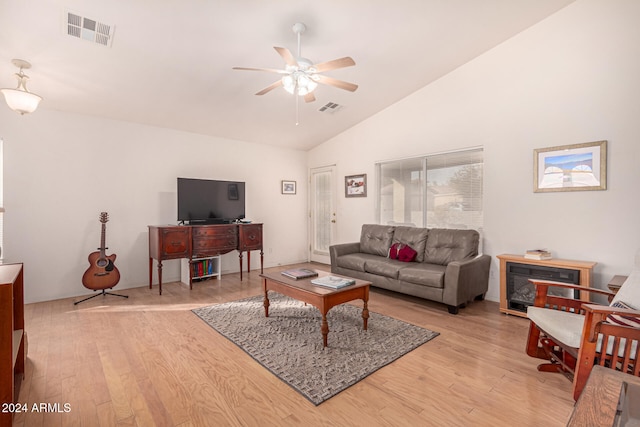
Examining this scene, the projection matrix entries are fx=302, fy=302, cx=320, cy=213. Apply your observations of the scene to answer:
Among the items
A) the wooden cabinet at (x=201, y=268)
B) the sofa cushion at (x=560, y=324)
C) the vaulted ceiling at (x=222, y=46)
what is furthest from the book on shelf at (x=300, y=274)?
the vaulted ceiling at (x=222, y=46)

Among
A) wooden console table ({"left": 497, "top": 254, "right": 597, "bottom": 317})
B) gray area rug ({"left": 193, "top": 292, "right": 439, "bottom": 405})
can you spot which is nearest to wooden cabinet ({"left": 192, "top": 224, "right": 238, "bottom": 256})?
gray area rug ({"left": 193, "top": 292, "right": 439, "bottom": 405})

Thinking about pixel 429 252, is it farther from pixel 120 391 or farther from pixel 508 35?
pixel 120 391

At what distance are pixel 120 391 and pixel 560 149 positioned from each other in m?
4.68

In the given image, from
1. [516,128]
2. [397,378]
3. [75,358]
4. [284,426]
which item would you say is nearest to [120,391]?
[75,358]

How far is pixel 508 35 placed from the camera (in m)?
3.66

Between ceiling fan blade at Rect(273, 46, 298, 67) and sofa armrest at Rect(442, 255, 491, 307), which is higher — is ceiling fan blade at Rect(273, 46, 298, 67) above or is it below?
above

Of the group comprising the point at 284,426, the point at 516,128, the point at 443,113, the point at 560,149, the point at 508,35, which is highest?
the point at 508,35

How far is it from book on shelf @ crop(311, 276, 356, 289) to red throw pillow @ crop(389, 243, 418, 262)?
5.20 ft

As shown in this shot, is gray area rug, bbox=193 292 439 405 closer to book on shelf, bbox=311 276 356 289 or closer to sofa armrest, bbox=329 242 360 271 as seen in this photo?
book on shelf, bbox=311 276 356 289

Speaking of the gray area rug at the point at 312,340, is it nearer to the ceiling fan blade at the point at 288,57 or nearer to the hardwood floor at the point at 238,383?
the hardwood floor at the point at 238,383

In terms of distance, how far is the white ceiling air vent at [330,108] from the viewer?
483cm

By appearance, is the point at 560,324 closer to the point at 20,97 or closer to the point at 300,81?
the point at 300,81

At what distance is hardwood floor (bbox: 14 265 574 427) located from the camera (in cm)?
180

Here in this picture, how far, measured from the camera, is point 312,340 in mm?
2787
